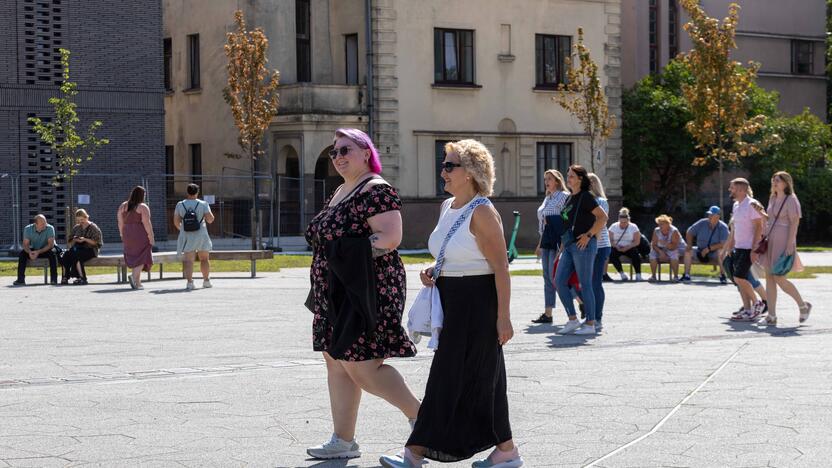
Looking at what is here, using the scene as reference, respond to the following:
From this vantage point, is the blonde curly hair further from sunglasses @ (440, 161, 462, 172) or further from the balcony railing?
the balcony railing

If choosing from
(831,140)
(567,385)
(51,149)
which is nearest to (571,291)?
(567,385)

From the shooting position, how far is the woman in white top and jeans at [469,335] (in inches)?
277


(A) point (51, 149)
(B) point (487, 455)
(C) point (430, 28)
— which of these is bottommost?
(B) point (487, 455)

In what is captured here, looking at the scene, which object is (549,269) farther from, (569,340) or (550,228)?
(569,340)

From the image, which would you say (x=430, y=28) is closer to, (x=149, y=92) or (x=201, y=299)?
(x=149, y=92)

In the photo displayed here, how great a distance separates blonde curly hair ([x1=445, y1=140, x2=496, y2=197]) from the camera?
720cm

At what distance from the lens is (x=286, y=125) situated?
133 ft

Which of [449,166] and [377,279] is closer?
[449,166]

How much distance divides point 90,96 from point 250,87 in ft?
16.2

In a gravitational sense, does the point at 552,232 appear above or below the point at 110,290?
above

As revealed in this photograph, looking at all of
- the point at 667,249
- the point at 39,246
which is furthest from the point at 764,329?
the point at 39,246

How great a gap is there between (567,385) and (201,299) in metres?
10.4

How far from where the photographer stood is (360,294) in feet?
23.9

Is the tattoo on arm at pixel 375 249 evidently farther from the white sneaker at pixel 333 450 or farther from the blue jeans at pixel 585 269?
the blue jeans at pixel 585 269
